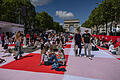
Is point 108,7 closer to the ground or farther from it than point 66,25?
closer to the ground

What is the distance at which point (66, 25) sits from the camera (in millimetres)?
123875

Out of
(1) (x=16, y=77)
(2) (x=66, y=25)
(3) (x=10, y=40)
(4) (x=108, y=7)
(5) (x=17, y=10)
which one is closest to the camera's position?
(1) (x=16, y=77)

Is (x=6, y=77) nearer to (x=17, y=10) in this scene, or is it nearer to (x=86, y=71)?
(x=86, y=71)

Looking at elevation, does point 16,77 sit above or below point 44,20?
below

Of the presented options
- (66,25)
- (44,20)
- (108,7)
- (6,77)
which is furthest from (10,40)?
(66,25)

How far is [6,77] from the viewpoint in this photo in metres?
3.86

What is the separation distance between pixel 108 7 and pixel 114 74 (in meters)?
22.1

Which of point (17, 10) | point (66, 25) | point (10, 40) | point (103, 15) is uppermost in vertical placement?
point (66, 25)

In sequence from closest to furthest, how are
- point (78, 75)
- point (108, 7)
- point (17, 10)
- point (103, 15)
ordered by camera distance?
point (78, 75) → point (108, 7) → point (103, 15) → point (17, 10)

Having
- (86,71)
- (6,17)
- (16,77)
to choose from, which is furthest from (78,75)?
(6,17)

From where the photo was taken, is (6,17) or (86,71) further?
(6,17)

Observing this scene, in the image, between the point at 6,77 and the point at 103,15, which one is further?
the point at 103,15

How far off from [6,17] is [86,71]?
1176 inches

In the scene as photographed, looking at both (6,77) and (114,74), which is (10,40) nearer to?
(6,77)
